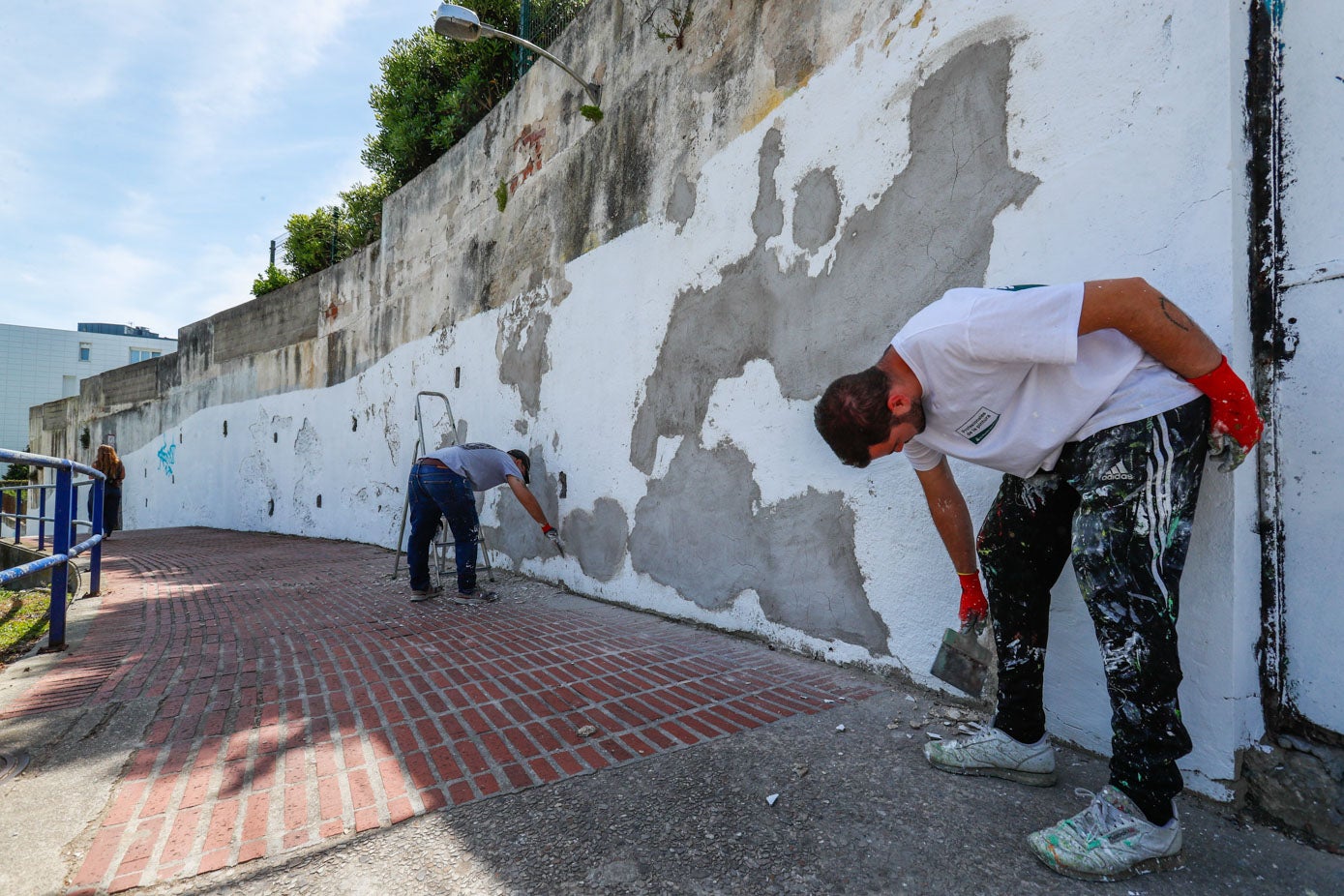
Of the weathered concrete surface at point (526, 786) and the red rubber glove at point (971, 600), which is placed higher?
the red rubber glove at point (971, 600)

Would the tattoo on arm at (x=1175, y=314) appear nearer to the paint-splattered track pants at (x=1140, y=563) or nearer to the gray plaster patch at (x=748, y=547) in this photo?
the paint-splattered track pants at (x=1140, y=563)

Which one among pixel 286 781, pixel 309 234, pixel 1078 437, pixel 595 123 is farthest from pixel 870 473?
pixel 309 234

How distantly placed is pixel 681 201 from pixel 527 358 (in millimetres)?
2201

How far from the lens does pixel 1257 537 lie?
178 cm

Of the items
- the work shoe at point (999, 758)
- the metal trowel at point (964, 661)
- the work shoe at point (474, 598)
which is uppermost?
the metal trowel at point (964, 661)

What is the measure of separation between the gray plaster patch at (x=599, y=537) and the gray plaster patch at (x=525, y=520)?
0.93 ft

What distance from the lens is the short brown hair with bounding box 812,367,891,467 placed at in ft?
6.08

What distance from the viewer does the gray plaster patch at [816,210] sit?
305 cm

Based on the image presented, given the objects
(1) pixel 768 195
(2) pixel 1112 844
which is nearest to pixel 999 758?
(2) pixel 1112 844

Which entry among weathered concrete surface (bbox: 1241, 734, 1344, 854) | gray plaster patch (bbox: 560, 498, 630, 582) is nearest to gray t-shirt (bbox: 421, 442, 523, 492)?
gray plaster patch (bbox: 560, 498, 630, 582)

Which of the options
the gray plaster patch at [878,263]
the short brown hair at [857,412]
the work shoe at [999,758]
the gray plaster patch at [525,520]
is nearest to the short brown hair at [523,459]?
the gray plaster patch at [525,520]

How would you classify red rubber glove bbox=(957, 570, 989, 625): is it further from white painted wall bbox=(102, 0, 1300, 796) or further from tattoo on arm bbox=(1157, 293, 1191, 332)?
tattoo on arm bbox=(1157, 293, 1191, 332)

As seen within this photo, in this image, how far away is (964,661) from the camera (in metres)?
2.40

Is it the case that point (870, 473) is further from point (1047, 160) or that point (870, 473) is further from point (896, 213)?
point (1047, 160)
